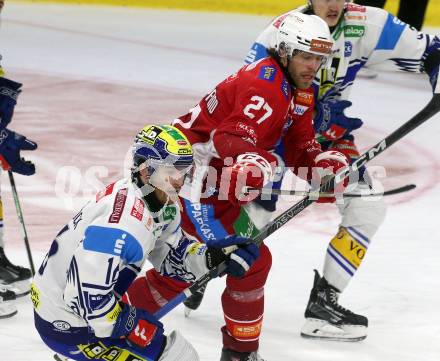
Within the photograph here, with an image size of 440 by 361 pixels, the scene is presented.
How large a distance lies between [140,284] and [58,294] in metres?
0.70

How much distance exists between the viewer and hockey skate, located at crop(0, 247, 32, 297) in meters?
4.44

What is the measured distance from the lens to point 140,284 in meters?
3.90

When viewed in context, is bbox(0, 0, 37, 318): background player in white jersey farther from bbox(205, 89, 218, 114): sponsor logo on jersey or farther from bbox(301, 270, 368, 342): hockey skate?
bbox(301, 270, 368, 342): hockey skate

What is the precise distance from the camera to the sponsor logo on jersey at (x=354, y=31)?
4438mm

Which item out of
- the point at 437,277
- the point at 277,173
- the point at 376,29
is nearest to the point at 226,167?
the point at 277,173

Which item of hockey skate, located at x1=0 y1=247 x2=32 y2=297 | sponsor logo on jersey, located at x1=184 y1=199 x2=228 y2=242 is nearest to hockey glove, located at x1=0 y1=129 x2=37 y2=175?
hockey skate, located at x1=0 y1=247 x2=32 y2=297

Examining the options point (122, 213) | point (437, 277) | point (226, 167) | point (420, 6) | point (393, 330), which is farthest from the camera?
point (420, 6)

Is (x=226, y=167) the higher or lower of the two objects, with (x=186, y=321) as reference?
higher

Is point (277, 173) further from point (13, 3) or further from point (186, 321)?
point (13, 3)

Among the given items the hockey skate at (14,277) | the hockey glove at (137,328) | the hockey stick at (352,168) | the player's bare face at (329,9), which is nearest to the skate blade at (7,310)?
the hockey skate at (14,277)

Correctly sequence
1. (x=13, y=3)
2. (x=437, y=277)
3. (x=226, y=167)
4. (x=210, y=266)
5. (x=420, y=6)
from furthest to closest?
(x=13, y=3), (x=420, y=6), (x=437, y=277), (x=226, y=167), (x=210, y=266)

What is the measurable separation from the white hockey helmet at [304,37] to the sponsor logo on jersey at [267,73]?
9 centimetres

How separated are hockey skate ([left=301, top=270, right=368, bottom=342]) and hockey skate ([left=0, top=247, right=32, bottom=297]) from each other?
1.14 metres

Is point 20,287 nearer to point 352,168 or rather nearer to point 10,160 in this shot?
point 10,160
